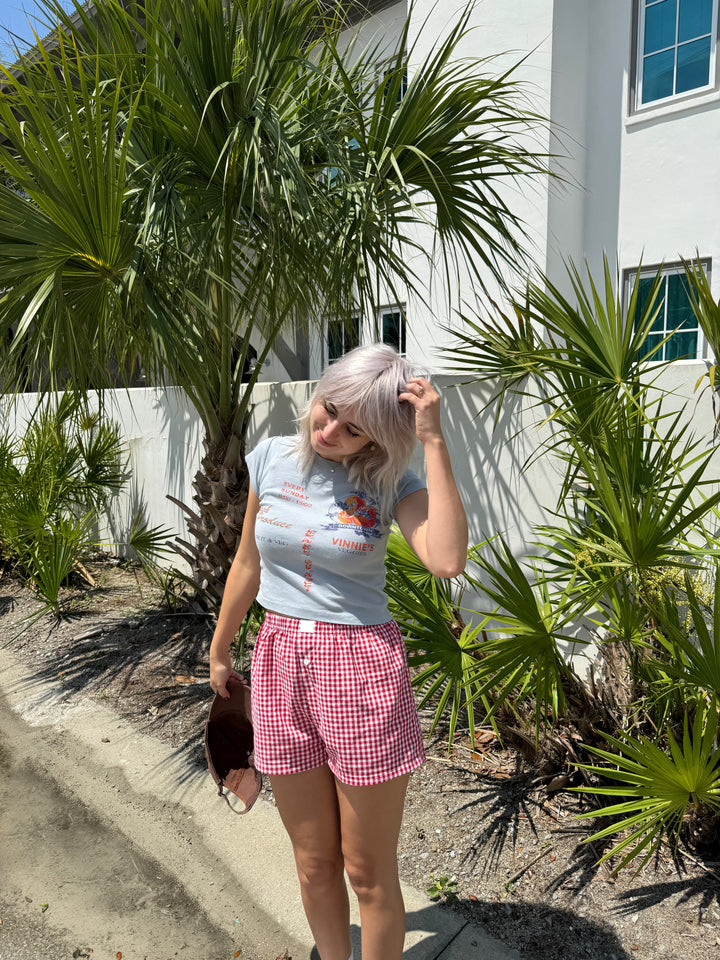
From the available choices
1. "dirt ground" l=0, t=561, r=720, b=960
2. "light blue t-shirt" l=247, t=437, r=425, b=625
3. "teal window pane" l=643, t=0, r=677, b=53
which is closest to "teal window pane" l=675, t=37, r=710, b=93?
"teal window pane" l=643, t=0, r=677, b=53

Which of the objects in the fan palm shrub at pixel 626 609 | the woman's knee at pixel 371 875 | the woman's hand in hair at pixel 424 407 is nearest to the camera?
the woman's hand in hair at pixel 424 407

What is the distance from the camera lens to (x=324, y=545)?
68.3 inches

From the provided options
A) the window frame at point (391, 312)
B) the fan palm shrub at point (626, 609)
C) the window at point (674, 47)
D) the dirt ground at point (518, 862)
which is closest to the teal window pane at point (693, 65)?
the window at point (674, 47)

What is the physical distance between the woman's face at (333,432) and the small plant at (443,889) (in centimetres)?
175

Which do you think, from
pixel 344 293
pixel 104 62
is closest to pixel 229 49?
pixel 104 62

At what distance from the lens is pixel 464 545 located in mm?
1676

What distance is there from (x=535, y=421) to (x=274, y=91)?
2028 millimetres

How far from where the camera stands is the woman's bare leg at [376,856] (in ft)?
→ 5.68

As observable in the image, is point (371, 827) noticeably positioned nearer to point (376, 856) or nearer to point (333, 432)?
point (376, 856)

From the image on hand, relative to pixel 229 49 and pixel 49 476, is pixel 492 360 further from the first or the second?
pixel 49 476

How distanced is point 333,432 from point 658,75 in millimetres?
7162

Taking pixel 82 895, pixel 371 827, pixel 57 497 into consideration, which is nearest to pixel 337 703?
pixel 371 827

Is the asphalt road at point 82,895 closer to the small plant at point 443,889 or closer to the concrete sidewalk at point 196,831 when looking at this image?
the concrete sidewalk at point 196,831

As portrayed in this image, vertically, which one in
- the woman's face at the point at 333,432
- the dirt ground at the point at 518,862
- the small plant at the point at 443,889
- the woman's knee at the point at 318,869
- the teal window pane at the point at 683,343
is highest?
the teal window pane at the point at 683,343
